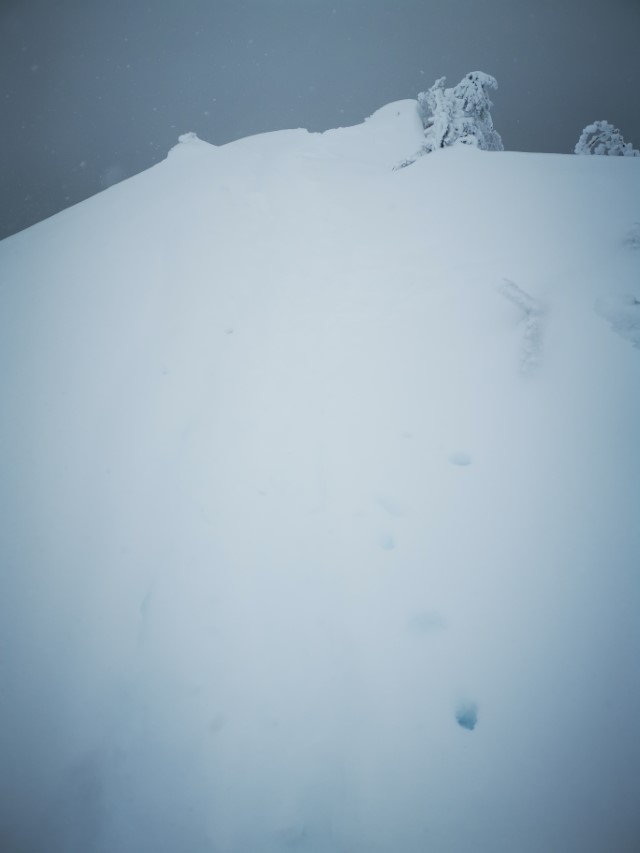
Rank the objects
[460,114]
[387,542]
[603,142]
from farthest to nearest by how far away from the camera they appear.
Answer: [603,142]
[460,114]
[387,542]

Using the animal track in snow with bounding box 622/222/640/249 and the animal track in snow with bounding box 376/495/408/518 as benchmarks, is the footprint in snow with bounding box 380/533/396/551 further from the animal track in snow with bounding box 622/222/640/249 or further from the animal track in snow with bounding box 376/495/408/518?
the animal track in snow with bounding box 622/222/640/249

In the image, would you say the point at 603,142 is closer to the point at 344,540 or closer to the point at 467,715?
the point at 344,540

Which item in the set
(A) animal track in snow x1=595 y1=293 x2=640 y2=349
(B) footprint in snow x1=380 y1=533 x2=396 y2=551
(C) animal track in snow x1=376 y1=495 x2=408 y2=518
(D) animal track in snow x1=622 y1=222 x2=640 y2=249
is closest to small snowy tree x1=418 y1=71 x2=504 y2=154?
(D) animal track in snow x1=622 y1=222 x2=640 y2=249

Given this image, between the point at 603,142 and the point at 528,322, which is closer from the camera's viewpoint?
the point at 528,322

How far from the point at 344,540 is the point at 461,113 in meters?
7.46

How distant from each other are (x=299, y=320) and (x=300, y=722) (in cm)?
340

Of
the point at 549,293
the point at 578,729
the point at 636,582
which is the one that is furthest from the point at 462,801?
the point at 549,293

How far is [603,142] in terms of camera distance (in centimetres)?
679

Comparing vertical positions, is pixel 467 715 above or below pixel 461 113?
below

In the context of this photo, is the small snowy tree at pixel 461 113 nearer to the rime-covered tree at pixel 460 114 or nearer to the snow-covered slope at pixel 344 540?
the rime-covered tree at pixel 460 114

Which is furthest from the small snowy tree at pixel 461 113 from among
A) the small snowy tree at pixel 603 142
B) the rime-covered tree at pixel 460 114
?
the small snowy tree at pixel 603 142

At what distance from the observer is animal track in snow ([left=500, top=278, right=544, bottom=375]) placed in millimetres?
3162

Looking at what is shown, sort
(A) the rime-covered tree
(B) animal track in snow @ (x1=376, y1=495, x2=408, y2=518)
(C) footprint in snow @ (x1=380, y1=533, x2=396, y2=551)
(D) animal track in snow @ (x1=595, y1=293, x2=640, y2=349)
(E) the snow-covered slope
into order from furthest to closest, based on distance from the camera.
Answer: (A) the rime-covered tree → (D) animal track in snow @ (x1=595, y1=293, x2=640, y2=349) → (B) animal track in snow @ (x1=376, y1=495, x2=408, y2=518) → (C) footprint in snow @ (x1=380, y1=533, x2=396, y2=551) → (E) the snow-covered slope

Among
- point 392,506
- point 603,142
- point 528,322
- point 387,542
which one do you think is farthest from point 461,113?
point 387,542
